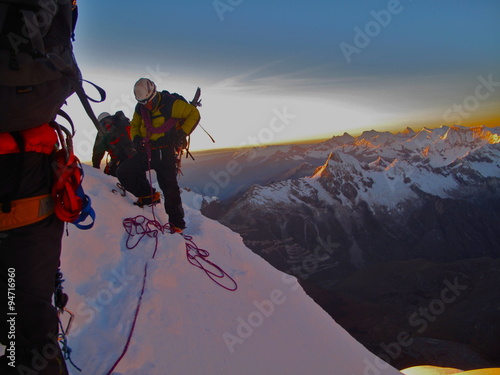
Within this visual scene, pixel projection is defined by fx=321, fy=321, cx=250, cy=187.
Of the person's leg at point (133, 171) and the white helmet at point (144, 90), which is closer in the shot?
the white helmet at point (144, 90)

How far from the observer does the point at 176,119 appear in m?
7.45

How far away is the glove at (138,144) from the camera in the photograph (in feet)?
25.0

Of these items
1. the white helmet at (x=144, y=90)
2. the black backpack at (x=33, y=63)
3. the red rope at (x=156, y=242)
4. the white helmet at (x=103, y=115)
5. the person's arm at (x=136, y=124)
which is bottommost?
the red rope at (x=156, y=242)

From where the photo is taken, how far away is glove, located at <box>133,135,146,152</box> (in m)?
7.61

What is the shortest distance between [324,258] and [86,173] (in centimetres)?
17784

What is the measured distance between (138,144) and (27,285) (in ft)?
19.1

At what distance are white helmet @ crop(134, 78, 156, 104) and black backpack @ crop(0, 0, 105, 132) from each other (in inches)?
192

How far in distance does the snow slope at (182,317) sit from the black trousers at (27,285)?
1.42m

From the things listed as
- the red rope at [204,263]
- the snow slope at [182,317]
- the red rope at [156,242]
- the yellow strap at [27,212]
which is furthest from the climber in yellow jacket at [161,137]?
the yellow strap at [27,212]

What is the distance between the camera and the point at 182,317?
4.43 metres

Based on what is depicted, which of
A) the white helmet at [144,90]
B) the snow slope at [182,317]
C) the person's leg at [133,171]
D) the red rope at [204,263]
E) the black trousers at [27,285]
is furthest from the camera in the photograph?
the person's leg at [133,171]

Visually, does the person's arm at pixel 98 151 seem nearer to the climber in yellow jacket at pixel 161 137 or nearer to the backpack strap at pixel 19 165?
the climber in yellow jacket at pixel 161 137

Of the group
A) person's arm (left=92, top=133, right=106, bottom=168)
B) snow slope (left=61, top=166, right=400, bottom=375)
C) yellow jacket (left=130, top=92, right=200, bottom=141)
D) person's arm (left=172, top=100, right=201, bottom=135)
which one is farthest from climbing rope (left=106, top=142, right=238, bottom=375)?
person's arm (left=92, top=133, right=106, bottom=168)

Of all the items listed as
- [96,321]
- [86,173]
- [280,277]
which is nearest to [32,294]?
[96,321]
